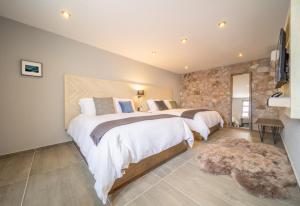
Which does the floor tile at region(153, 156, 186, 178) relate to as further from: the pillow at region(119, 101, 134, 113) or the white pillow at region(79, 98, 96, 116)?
the white pillow at region(79, 98, 96, 116)

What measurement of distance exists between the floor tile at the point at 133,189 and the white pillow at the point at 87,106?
1.69 m

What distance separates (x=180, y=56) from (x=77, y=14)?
284cm

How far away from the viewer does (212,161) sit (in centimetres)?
194

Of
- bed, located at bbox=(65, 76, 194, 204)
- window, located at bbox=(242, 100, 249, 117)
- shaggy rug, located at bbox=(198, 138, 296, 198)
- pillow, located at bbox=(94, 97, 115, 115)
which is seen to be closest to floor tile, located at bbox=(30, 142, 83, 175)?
bed, located at bbox=(65, 76, 194, 204)

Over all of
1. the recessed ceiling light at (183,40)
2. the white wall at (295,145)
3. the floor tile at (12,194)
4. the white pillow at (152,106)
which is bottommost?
the floor tile at (12,194)

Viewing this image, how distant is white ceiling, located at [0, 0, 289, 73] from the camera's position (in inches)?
71.2

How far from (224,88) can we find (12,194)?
231 inches

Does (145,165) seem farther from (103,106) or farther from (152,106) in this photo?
(152,106)

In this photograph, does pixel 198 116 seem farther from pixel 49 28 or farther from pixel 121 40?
pixel 49 28

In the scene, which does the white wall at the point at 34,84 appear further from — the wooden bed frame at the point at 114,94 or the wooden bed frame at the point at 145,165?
the wooden bed frame at the point at 145,165

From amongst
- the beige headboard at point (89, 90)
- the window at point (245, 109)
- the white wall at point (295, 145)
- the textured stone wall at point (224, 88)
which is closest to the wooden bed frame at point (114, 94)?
the beige headboard at point (89, 90)

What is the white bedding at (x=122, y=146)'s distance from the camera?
4.00ft

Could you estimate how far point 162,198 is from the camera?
1.26 metres

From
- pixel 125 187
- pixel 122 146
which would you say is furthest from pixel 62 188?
pixel 122 146
